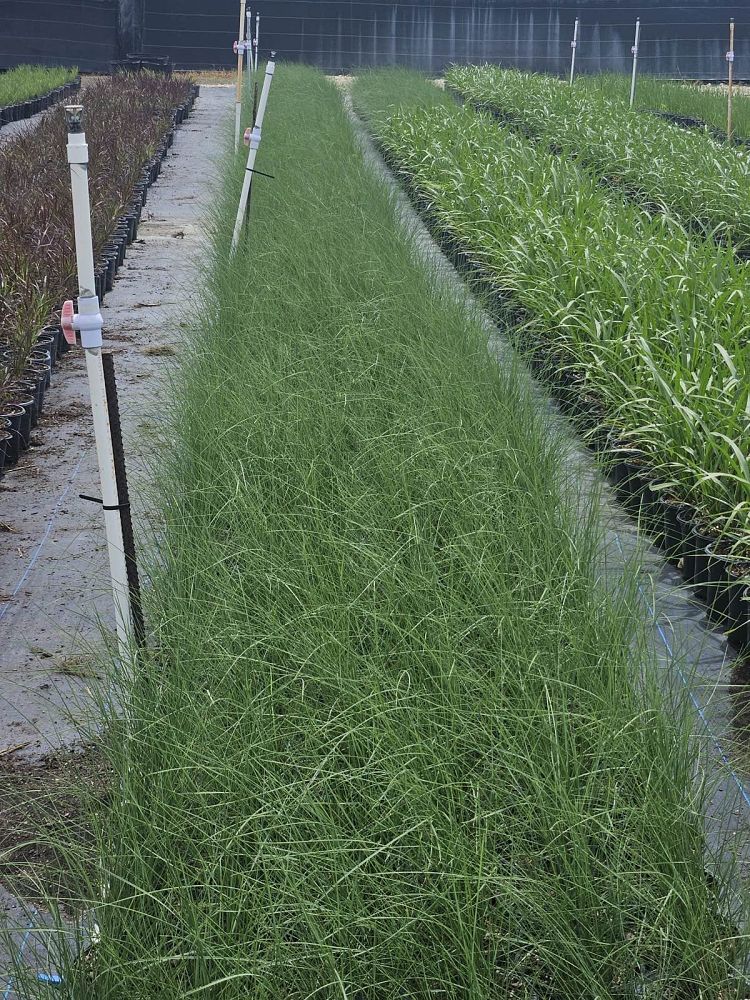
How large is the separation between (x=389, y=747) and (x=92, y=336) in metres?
0.92

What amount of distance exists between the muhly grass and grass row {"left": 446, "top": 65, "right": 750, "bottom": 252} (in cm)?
289

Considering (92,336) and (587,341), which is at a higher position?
(92,336)

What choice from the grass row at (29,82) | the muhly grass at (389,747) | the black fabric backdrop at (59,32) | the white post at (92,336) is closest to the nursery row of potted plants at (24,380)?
the muhly grass at (389,747)

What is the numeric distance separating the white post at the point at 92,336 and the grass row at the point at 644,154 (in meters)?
3.55

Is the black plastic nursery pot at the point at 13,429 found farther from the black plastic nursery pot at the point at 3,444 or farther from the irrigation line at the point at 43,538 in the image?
the irrigation line at the point at 43,538

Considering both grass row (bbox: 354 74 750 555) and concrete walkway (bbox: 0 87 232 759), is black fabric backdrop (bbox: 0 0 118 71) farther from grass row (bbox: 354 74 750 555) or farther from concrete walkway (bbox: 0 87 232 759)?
concrete walkway (bbox: 0 87 232 759)

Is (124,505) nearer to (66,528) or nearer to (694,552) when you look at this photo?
(66,528)

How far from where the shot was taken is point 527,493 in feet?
8.93

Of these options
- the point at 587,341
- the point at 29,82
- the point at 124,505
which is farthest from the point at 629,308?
the point at 29,82

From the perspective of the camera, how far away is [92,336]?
2.18 m

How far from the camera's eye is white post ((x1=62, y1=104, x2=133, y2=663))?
6.89ft

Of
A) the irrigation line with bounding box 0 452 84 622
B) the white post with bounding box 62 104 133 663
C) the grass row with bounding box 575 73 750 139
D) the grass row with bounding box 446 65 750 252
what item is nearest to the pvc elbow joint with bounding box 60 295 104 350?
the white post with bounding box 62 104 133 663

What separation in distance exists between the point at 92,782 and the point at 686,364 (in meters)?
2.45

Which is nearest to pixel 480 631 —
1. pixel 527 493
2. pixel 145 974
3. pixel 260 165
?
pixel 527 493
